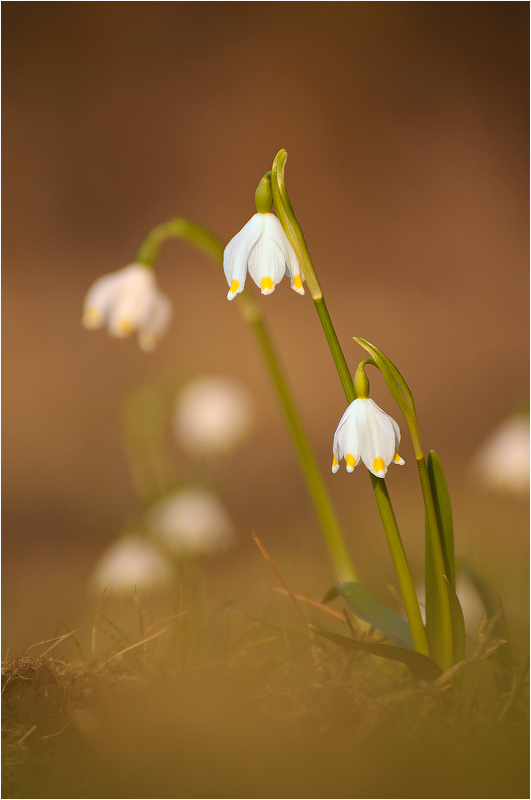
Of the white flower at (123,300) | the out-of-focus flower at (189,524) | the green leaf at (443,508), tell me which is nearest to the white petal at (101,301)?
the white flower at (123,300)

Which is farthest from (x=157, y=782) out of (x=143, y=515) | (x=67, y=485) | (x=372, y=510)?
(x=67, y=485)

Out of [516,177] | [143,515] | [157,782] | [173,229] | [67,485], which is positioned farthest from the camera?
[516,177]

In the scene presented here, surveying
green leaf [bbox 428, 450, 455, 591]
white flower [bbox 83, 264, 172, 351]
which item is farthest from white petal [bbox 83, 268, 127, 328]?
green leaf [bbox 428, 450, 455, 591]

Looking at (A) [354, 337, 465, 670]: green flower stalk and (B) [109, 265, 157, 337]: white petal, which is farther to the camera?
(B) [109, 265, 157, 337]: white petal

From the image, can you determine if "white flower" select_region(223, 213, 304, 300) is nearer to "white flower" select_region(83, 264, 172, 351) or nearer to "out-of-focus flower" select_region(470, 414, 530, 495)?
"white flower" select_region(83, 264, 172, 351)

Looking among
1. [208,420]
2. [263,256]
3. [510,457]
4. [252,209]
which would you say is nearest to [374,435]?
[263,256]

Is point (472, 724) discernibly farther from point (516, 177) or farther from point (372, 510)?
point (516, 177)

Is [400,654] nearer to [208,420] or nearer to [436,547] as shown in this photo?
[436,547]
